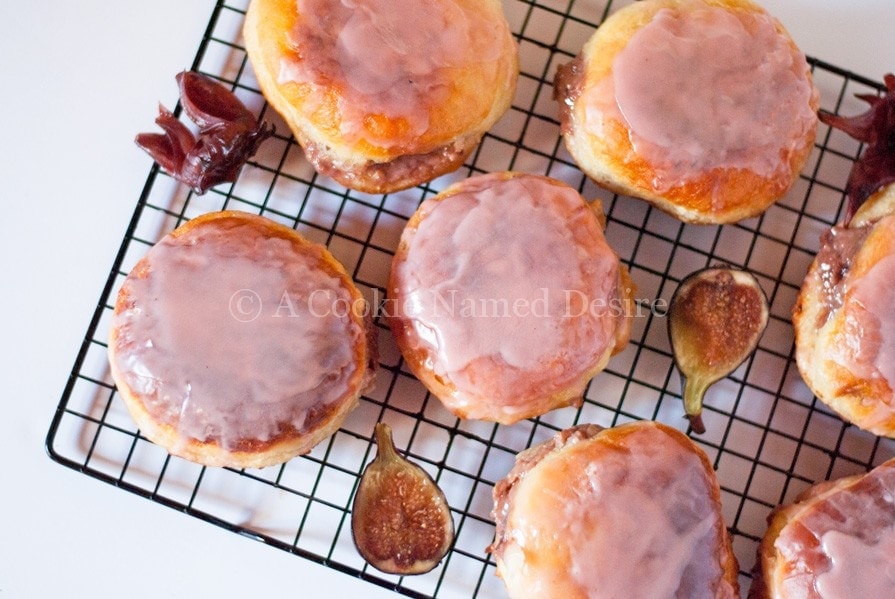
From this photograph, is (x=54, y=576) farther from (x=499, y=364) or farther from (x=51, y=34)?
(x=51, y=34)

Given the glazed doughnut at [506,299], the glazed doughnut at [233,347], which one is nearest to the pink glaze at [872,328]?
the glazed doughnut at [506,299]

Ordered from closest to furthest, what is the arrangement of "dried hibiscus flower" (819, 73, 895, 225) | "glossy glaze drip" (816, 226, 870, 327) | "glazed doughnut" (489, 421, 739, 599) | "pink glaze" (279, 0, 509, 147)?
"glazed doughnut" (489, 421, 739, 599) < "pink glaze" (279, 0, 509, 147) < "glossy glaze drip" (816, 226, 870, 327) < "dried hibiscus flower" (819, 73, 895, 225)

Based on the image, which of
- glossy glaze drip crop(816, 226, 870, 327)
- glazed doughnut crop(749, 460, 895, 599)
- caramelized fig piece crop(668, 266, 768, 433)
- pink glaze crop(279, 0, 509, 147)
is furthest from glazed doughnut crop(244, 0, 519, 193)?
glazed doughnut crop(749, 460, 895, 599)

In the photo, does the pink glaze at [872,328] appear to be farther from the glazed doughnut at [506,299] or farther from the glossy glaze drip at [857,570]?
the glazed doughnut at [506,299]

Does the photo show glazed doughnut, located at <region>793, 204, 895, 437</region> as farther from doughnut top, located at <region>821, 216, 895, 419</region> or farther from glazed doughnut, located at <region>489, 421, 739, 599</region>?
glazed doughnut, located at <region>489, 421, 739, 599</region>

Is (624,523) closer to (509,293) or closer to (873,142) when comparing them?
(509,293)
